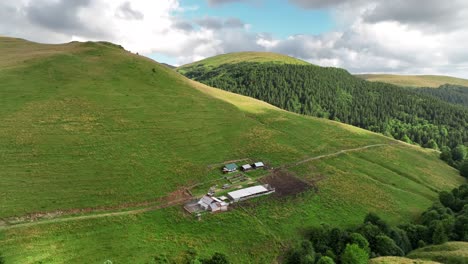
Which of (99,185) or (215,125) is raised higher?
(215,125)

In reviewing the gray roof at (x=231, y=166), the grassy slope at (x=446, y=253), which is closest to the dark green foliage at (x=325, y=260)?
the grassy slope at (x=446, y=253)

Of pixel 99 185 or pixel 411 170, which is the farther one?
pixel 411 170

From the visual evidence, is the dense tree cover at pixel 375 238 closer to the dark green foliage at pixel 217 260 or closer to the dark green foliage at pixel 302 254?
the dark green foliage at pixel 302 254

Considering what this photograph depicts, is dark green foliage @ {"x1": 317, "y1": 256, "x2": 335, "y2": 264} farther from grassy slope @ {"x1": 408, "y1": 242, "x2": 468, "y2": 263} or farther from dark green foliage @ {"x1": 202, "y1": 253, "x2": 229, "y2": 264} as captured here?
grassy slope @ {"x1": 408, "y1": 242, "x2": 468, "y2": 263}

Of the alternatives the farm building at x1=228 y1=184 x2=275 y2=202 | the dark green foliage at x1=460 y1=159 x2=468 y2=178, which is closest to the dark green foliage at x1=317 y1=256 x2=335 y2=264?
the farm building at x1=228 y1=184 x2=275 y2=202

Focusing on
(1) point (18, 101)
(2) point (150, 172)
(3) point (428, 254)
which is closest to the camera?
(3) point (428, 254)

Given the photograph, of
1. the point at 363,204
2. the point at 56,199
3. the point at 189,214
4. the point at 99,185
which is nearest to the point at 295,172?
the point at 363,204

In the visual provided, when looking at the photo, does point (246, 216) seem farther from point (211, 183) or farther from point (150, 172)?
point (150, 172)
